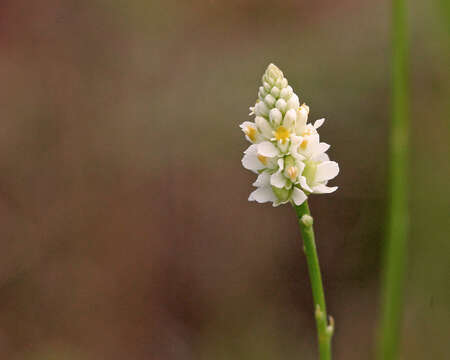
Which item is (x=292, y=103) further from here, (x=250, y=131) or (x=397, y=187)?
(x=397, y=187)

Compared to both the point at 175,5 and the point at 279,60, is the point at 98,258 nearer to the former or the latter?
the point at 279,60

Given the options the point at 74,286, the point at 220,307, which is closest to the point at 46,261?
the point at 74,286

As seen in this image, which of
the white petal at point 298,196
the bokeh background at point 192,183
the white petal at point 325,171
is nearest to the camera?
the white petal at point 298,196

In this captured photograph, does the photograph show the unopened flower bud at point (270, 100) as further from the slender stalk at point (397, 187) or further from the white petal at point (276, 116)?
the slender stalk at point (397, 187)

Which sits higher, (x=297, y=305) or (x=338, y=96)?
(x=338, y=96)

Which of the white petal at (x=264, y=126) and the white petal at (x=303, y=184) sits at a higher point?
the white petal at (x=264, y=126)

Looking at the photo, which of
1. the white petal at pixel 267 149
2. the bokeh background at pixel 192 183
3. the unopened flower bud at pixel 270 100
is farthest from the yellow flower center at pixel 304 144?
the bokeh background at pixel 192 183

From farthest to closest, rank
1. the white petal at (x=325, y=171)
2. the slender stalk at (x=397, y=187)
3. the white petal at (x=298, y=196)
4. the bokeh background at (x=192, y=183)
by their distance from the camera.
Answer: the bokeh background at (x=192, y=183) → the slender stalk at (x=397, y=187) → the white petal at (x=325, y=171) → the white petal at (x=298, y=196)
